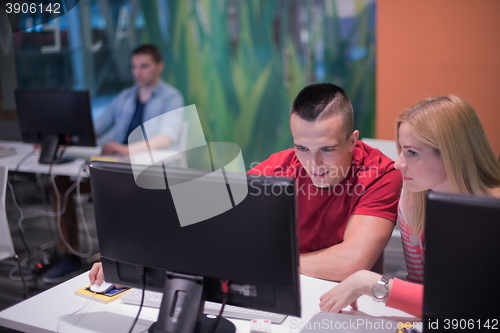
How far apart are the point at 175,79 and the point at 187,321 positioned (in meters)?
4.23

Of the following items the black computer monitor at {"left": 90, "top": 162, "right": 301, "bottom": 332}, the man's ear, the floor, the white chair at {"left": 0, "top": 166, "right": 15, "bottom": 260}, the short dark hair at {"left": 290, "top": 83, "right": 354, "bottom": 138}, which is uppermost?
the short dark hair at {"left": 290, "top": 83, "right": 354, "bottom": 138}

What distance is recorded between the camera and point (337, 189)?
6.03 ft

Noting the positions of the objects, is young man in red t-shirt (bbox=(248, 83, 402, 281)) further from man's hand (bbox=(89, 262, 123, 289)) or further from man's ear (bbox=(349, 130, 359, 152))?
man's hand (bbox=(89, 262, 123, 289))

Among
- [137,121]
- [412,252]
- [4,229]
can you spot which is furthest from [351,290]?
[137,121]

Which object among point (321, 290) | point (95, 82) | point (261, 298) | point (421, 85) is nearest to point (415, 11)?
point (421, 85)

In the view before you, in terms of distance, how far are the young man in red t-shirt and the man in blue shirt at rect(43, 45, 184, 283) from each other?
1.83 metres

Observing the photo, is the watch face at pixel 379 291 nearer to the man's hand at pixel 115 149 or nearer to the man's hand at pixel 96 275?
the man's hand at pixel 96 275

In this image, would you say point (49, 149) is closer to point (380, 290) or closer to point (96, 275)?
point (96, 275)

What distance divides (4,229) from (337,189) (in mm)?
1774

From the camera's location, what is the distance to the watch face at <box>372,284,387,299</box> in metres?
1.27

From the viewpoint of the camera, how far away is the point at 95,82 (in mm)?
5652

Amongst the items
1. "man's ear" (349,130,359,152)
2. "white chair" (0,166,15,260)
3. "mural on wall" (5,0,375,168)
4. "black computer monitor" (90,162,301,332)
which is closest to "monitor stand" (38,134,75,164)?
"white chair" (0,166,15,260)

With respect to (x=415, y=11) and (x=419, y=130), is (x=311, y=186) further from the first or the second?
(x=415, y=11)

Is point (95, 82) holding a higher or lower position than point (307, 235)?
higher
